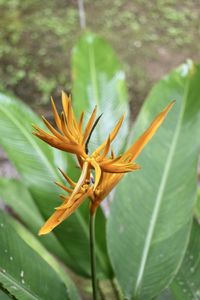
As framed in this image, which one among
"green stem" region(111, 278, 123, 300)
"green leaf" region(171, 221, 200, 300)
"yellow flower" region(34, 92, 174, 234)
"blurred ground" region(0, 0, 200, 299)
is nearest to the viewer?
"yellow flower" region(34, 92, 174, 234)

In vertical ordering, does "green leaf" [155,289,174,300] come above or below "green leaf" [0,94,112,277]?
below

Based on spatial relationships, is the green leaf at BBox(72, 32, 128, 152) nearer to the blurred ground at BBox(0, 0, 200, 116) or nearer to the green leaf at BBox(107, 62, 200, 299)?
the green leaf at BBox(107, 62, 200, 299)

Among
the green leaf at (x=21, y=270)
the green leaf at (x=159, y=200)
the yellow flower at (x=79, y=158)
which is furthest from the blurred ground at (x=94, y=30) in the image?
the yellow flower at (x=79, y=158)

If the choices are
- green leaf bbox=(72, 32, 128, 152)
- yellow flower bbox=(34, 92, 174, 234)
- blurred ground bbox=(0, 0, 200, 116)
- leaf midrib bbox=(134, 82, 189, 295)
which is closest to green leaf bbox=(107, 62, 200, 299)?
leaf midrib bbox=(134, 82, 189, 295)

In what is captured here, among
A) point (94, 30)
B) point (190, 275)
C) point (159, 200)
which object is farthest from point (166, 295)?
point (94, 30)

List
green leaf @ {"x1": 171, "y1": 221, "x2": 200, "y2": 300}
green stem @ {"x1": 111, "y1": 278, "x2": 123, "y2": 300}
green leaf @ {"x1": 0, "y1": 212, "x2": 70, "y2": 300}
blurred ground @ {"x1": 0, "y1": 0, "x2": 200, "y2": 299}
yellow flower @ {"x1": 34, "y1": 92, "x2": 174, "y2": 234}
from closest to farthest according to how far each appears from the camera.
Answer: yellow flower @ {"x1": 34, "y1": 92, "x2": 174, "y2": 234} < green leaf @ {"x1": 0, "y1": 212, "x2": 70, "y2": 300} < green leaf @ {"x1": 171, "y1": 221, "x2": 200, "y2": 300} < green stem @ {"x1": 111, "y1": 278, "x2": 123, "y2": 300} < blurred ground @ {"x1": 0, "y1": 0, "x2": 200, "y2": 299}

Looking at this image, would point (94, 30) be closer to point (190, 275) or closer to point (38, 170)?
point (38, 170)
